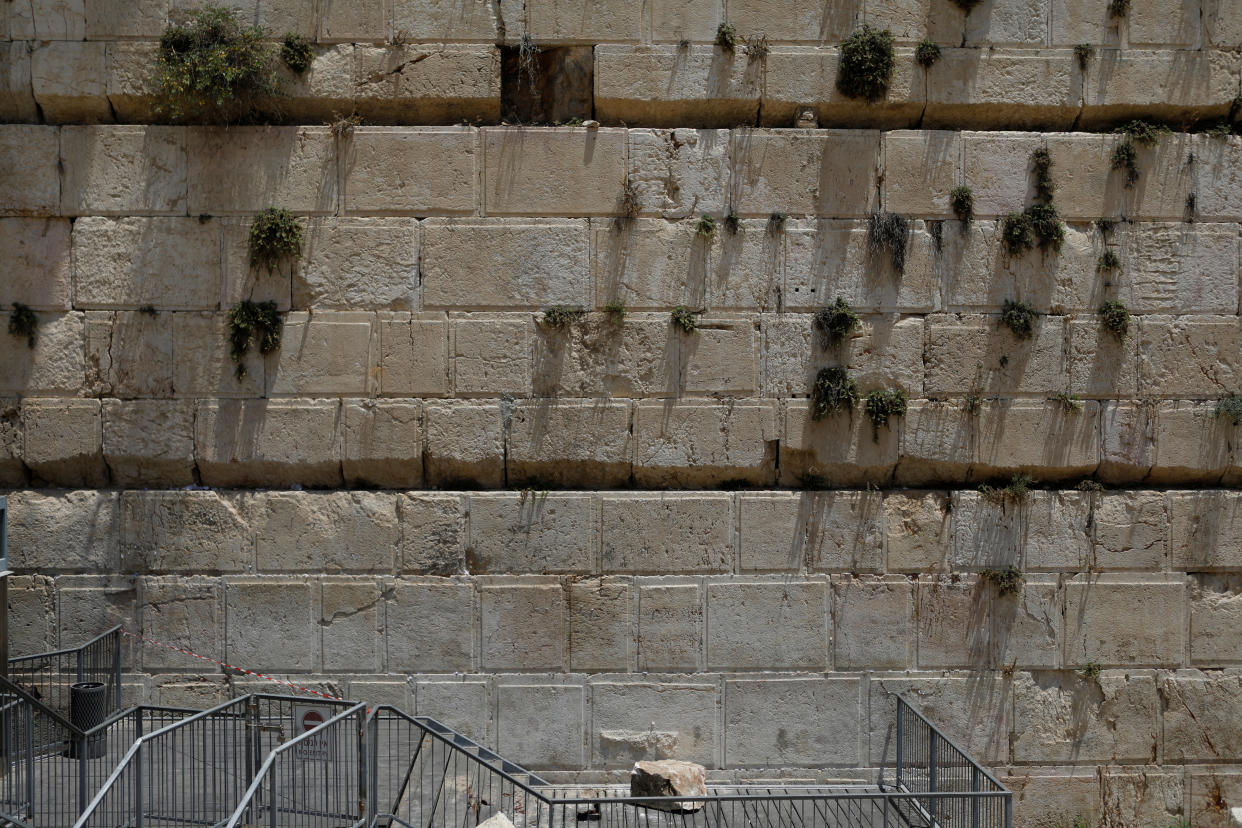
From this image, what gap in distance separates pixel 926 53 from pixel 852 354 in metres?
2.79

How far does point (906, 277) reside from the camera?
8.45 metres

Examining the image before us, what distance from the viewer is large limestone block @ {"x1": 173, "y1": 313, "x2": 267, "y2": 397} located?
8.24 meters

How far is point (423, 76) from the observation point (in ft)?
27.5

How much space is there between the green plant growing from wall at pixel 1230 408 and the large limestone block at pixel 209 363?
8507 millimetres

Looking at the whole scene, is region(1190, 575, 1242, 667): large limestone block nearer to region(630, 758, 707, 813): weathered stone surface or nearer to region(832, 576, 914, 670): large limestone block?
region(832, 576, 914, 670): large limestone block

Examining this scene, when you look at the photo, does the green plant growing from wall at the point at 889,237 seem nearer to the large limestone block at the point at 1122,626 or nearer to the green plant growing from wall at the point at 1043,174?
the green plant growing from wall at the point at 1043,174

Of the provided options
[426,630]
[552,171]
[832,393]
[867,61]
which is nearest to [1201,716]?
[832,393]

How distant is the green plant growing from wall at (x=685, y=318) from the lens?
327 inches

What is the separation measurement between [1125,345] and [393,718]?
7233 millimetres

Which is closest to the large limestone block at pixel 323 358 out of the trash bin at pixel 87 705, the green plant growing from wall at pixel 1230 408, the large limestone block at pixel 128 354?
the large limestone block at pixel 128 354

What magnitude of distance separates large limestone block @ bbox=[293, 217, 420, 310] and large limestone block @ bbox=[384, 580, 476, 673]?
2.50m

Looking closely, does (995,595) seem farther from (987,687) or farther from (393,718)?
(393,718)

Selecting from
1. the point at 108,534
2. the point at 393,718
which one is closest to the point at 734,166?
the point at 393,718

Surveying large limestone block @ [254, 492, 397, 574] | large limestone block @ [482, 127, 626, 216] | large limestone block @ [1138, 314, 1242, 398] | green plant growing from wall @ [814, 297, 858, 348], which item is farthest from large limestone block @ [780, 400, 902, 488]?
large limestone block @ [254, 492, 397, 574]
